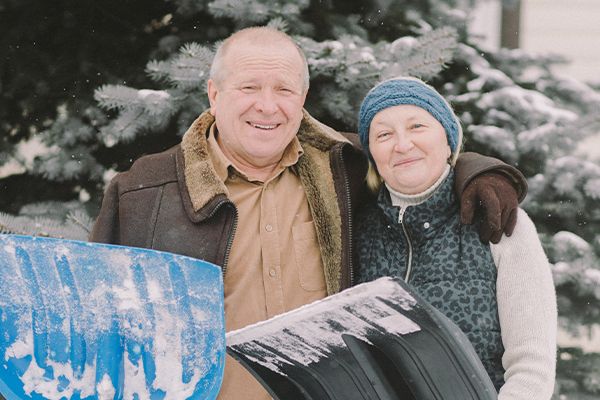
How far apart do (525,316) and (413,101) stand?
0.66 meters

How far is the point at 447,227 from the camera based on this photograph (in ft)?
8.21

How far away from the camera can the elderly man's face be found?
2881 millimetres

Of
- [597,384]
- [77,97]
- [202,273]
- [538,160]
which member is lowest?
[597,384]

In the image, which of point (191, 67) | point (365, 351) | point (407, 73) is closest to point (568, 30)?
point (407, 73)

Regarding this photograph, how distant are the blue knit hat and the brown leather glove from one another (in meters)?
0.17

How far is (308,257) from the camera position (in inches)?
113

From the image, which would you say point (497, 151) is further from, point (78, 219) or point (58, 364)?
point (58, 364)

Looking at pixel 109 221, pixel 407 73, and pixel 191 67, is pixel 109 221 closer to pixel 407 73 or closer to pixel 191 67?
pixel 191 67

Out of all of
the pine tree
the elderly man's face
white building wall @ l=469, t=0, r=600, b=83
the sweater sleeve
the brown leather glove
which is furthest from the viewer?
white building wall @ l=469, t=0, r=600, b=83

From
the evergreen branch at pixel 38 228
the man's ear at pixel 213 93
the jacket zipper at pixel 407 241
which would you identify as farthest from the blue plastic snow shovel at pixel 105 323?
the evergreen branch at pixel 38 228

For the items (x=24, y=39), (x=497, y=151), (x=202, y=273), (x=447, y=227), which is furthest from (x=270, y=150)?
(x=24, y=39)

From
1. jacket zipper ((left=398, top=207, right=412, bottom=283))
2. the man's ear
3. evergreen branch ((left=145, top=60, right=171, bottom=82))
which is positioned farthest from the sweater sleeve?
evergreen branch ((left=145, top=60, right=171, bottom=82))

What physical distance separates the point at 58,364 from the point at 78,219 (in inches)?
Answer: 69.8

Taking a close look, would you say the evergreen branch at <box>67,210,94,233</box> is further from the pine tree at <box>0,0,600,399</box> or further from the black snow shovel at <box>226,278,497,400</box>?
the black snow shovel at <box>226,278,497,400</box>
